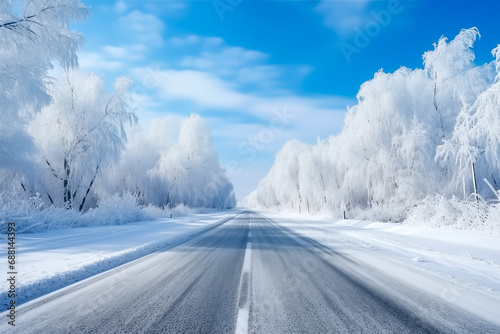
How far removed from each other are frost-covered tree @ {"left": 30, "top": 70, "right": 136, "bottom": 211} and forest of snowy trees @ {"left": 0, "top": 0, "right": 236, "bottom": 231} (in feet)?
0.18

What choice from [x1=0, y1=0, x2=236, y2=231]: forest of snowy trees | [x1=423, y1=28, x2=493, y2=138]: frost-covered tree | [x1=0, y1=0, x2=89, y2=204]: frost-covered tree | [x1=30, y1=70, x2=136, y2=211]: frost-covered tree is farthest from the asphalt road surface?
[x1=423, y1=28, x2=493, y2=138]: frost-covered tree

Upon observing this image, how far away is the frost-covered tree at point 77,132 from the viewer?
57.0 feet

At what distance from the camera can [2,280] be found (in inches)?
182

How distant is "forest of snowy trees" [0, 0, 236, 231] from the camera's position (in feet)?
36.0

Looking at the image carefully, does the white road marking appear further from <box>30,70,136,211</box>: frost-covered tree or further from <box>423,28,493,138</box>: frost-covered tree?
<box>423,28,493,138</box>: frost-covered tree

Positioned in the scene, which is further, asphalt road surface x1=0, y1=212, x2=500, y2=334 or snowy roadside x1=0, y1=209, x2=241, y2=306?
snowy roadside x1=0, y1=209, x2=241, y2=306

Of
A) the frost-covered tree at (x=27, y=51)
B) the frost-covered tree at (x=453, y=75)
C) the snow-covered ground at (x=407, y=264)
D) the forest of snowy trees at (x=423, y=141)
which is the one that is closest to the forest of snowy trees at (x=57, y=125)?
the frost-covered tree at (x=27, y=51)

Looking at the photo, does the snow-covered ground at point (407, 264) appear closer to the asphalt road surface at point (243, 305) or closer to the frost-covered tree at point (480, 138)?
the asphalt road surface at point (243, 305)

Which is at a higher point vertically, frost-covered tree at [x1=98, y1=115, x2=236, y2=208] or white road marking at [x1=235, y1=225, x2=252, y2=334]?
frost-covered tree at [x1=98, y1=115, x2=236, y2=208]

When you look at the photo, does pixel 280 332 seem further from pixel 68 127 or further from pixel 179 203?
pixel 179 203

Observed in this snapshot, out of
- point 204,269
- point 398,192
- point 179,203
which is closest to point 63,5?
point 204,269

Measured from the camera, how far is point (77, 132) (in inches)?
694

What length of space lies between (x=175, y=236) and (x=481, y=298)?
10.5 meters

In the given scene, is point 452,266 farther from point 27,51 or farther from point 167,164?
point 167,164
